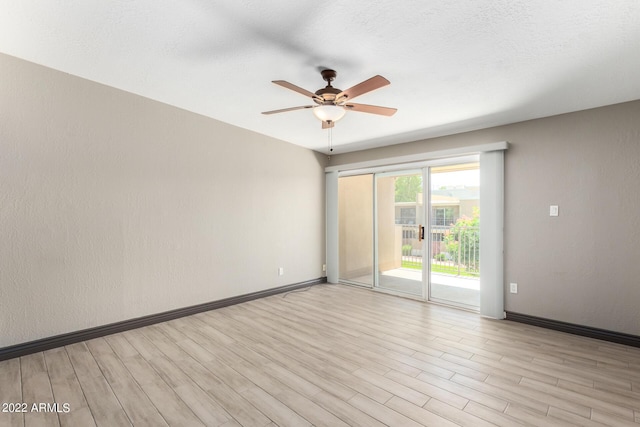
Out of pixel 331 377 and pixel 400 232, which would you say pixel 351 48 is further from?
pixel 400 232

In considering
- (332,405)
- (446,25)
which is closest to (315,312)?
(332,405)

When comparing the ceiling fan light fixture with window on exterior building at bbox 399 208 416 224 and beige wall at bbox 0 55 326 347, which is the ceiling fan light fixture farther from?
window on exterior building at bbox 399 208 416 224

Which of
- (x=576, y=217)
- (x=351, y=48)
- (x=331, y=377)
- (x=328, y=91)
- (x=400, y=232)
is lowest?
(x=331, y=377)

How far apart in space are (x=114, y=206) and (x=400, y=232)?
13.4 feet

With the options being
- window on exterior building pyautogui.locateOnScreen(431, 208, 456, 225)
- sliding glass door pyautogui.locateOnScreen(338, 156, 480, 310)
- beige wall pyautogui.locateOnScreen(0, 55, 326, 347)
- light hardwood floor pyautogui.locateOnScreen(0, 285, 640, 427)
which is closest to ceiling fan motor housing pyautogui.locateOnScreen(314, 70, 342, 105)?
beige wall pyautogui.locateOnScreen(0, 55, 326, 347)

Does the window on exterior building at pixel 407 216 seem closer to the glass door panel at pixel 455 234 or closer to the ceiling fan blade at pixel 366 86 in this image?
the glass door panel at pixel 455 234

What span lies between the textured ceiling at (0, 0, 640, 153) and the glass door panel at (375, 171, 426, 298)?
5.26ft

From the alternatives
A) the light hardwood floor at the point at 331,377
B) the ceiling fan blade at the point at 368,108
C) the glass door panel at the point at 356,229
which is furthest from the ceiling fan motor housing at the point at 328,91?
the glass door panel at the point at 356,229

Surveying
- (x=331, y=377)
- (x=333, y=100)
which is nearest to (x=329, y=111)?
(x=333, y=100)

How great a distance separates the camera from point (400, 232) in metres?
4.91

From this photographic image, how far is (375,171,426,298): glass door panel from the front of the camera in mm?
4633

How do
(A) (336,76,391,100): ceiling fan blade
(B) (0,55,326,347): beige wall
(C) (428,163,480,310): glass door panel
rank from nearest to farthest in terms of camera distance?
(A) (336,76,391,100): ceiling fan blade, (B) (0,55,326,347): beige wall, (C) (428,163,480,310): glass door panel

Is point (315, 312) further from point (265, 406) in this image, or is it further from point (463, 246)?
point (463, 246)

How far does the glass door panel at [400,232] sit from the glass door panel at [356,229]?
0.21 m
